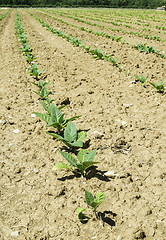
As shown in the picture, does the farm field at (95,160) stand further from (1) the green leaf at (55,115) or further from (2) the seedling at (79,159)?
(1) the green leaf at (55,115)

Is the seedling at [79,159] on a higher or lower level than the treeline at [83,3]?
lower

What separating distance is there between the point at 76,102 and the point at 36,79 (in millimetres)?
1498

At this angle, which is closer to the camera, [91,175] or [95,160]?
[91,175]

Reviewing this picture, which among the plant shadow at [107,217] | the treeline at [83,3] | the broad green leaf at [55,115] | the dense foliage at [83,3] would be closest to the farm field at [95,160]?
the plant shadow at [107,217]

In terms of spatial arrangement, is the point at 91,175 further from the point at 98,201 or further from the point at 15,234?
the point at 15,234

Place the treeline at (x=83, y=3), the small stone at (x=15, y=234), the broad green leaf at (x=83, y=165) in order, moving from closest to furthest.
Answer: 1. the small stone at (x=15, y=234)
2. the broad green leaf at (x=83, y=165)
3. the treeline at (x=83, y=3)

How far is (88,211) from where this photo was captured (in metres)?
1.62

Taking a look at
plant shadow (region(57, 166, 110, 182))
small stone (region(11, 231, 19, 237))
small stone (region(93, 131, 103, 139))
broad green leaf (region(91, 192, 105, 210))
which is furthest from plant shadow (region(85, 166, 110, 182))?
small stone (region(11, 231, 19, 237))

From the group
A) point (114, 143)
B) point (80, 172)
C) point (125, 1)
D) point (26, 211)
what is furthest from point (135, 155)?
point (125, 1)

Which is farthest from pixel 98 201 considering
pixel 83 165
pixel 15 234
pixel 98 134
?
pixel 98 134

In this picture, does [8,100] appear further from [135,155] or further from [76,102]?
[135,155]

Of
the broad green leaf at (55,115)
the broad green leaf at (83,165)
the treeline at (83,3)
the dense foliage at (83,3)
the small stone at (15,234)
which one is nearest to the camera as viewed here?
the small stone at (15,234)

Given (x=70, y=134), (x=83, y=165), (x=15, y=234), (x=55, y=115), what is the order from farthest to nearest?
(x=55, y=115) → (x=70, y=134) → (x=83, y=165) → (x=15, y=234)

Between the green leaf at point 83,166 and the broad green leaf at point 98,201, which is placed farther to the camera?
the green leaf at point 83,166
